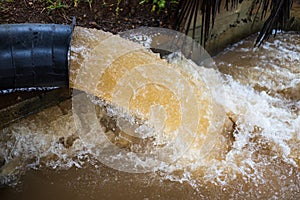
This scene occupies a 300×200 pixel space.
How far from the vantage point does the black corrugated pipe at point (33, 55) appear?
2.11 m

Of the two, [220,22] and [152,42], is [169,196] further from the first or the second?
[220,22]

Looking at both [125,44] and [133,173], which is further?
[125,44]

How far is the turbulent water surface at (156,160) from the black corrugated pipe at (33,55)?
361 mm

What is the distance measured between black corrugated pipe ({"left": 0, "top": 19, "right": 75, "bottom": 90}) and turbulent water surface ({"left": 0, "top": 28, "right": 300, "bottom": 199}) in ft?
1.18

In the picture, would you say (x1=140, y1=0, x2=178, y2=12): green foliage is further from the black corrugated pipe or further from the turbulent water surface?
the black corrugated pipe

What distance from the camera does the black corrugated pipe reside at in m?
2.11

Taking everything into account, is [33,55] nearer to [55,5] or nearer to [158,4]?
[55,5]

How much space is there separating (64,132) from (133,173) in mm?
609

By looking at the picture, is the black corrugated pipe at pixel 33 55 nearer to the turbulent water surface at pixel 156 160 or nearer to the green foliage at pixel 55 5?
the turbulent water surface at pixel 156 160

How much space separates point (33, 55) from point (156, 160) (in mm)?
1157

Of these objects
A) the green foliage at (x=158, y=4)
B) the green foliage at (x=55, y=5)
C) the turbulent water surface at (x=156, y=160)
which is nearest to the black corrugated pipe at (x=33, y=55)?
the turbulent water surface at (x=156, y=160)

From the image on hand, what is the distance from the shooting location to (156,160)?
2.53m

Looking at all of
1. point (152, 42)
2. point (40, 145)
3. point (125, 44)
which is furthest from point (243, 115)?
point (40, 145)

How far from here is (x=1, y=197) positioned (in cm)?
222
